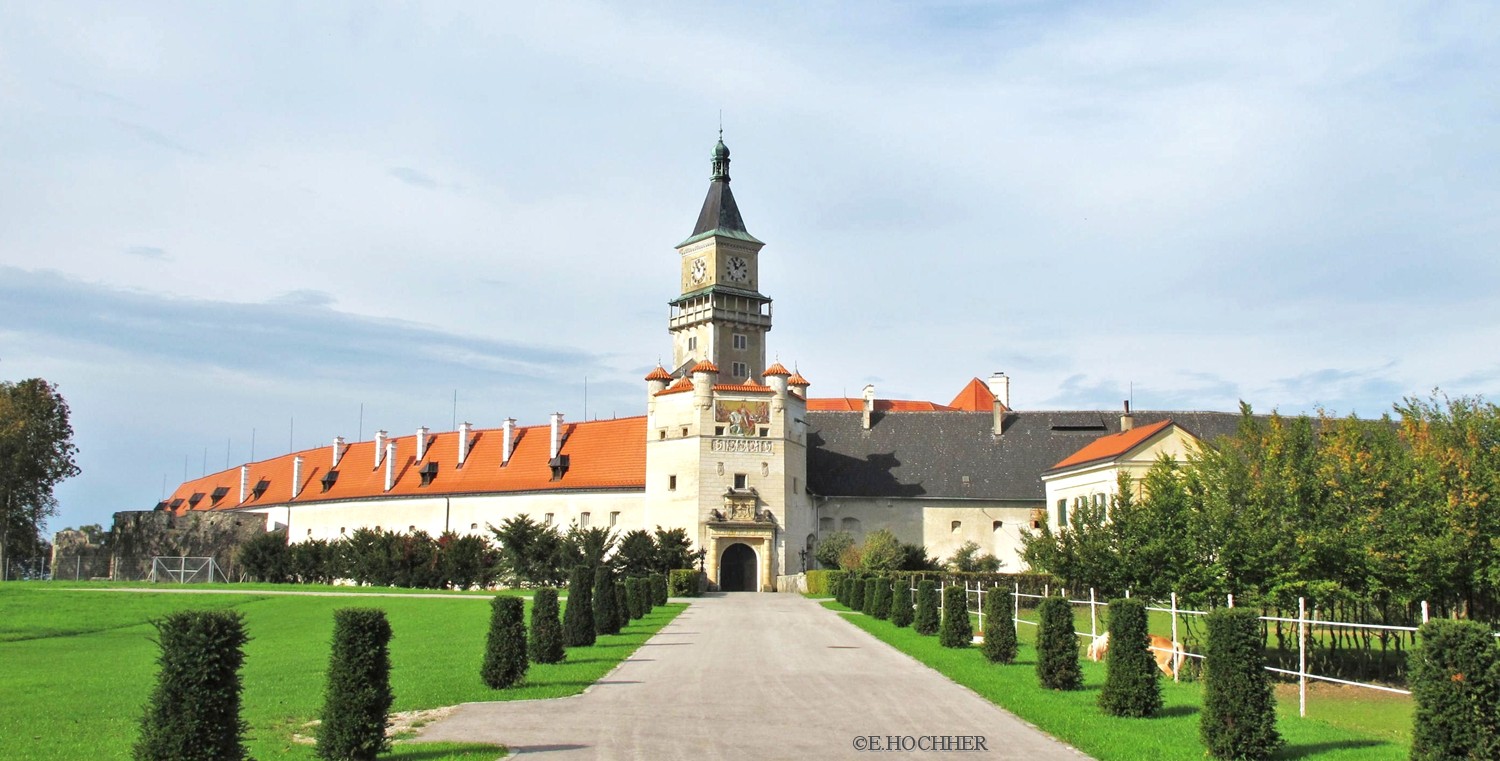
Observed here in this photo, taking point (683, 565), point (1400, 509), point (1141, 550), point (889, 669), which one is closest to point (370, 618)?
point (889, 669)

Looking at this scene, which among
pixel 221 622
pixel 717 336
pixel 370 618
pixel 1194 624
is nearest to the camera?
pixel 221 622

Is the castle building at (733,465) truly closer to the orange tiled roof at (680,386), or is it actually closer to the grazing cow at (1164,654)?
the orange tiled roof at (680,386)

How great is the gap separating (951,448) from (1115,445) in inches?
603

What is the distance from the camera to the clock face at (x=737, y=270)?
70250mm

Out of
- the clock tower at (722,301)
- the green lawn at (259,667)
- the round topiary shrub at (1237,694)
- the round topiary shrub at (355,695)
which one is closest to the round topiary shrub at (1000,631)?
the green lawn at (259,667)

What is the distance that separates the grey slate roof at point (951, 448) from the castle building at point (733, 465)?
87 mm

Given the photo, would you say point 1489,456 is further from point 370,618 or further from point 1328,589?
point 370,618

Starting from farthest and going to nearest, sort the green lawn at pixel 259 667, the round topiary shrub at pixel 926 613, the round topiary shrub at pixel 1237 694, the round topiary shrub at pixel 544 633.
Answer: the round topiary shrub at pixel 926 613, the round topiary shrub at pixel 544 633, the green lawn at pixel 259 667, the round topiary shrub at pixel 1237 694

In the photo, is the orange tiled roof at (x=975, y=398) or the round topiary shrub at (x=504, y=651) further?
the orange tiled roof at (x=975, y=398)

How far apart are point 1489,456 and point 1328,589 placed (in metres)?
7.49

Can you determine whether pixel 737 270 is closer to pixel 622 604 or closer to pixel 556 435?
pixel 556 435

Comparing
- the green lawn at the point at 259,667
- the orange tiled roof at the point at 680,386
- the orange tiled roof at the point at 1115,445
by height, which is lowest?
the green lawn at the point at 259,667

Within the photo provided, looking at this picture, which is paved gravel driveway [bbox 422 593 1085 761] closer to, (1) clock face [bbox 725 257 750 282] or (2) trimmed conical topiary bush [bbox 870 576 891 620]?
(2) trimmed conical topiary bush [bbox 870 576 891 620]

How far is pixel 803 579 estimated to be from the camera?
5741 cm
